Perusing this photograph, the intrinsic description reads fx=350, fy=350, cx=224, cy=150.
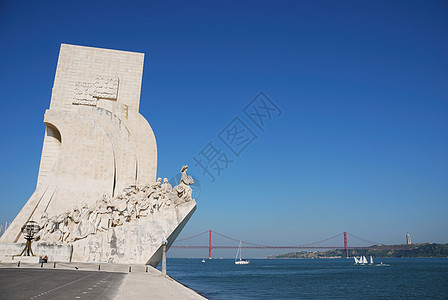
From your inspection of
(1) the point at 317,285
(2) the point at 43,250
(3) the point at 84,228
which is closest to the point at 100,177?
(3) the point at 84,228

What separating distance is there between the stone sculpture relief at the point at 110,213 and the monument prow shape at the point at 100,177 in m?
0.03

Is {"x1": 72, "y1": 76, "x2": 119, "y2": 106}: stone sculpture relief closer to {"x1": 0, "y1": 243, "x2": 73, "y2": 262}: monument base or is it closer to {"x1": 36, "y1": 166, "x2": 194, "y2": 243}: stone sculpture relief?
{"x1": 36, "y1": 166, "x2": 194, "y2": 243}: stone sculpture relief

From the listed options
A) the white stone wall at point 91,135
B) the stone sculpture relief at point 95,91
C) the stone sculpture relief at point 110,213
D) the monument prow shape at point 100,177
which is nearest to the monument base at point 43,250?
the monument prow shape at point 100,177

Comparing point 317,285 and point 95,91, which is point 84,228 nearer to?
point 95,91

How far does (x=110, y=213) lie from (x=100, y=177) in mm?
2896

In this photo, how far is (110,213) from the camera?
11203 millimetres

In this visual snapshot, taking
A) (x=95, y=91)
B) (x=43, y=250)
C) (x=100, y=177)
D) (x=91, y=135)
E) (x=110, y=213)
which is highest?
(x=95, y=91)

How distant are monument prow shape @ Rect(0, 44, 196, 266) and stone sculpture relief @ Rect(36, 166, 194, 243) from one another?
31mm

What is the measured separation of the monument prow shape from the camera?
425 inches

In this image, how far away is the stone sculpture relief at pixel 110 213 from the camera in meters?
10.9

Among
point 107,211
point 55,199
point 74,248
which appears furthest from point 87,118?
point 74,248

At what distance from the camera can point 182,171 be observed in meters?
12.1

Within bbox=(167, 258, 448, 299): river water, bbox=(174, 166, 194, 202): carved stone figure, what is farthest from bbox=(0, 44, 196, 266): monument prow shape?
bbox=(167, 258, 448, 299): river water

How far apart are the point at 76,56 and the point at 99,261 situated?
9.63 metres
